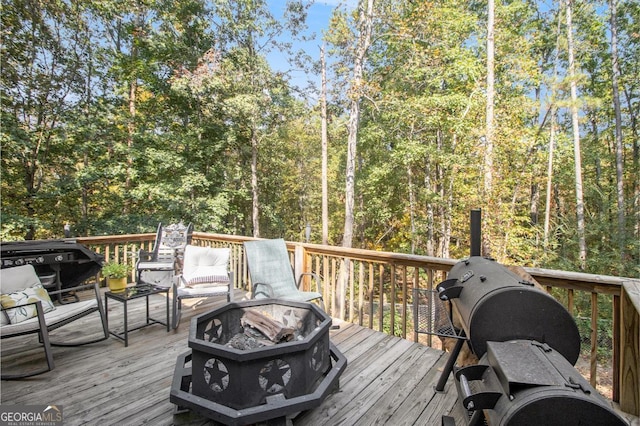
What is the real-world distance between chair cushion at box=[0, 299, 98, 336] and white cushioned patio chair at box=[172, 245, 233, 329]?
74 centimetres

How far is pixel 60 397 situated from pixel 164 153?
26.5ft

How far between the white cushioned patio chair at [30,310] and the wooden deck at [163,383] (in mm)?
248

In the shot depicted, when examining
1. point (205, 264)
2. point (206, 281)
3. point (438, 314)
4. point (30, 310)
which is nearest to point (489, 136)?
point (438, 314)

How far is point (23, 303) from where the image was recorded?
243 cm

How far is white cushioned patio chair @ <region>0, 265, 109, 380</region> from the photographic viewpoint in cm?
228

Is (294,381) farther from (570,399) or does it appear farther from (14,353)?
(14,353)

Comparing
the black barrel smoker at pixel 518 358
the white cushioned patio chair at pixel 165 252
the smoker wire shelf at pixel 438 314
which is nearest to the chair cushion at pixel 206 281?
the white cushioned patio chair at pixel 165 252

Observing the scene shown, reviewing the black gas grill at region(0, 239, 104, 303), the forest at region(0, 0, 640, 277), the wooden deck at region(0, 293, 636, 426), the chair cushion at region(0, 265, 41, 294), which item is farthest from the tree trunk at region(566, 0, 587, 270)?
the chair cushion at region(0, 265, 41, 294)

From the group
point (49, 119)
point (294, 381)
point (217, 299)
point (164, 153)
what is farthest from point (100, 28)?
point (294, 381)

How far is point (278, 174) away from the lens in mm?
12922

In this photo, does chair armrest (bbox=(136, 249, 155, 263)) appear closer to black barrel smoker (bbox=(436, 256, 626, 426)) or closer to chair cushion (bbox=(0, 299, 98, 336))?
chair cushion (bbox=(0, 299, 98, 336))

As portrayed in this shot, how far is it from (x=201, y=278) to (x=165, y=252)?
4.38 feet

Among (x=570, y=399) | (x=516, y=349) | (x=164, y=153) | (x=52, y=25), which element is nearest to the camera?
(x=570, y=399)

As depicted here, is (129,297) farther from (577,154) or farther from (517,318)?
(577,154)
